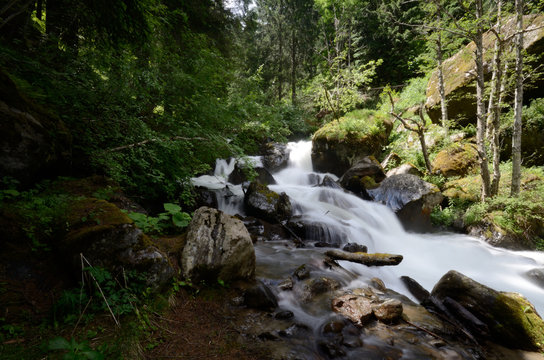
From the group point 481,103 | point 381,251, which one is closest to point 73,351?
point 381,251

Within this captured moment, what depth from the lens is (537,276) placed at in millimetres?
6062

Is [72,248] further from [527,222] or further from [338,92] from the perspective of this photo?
[338,92]

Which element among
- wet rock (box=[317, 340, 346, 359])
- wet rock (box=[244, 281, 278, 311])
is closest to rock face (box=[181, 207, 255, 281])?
wet rock (box=[244, 281, 278, 311])

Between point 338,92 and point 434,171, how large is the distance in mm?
7760

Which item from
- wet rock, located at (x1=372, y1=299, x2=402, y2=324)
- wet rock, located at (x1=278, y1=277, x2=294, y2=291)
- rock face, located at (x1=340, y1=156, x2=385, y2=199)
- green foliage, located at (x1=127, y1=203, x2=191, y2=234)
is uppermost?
rock face, located at (x1=340, y1=156, x2=385, y2=199)

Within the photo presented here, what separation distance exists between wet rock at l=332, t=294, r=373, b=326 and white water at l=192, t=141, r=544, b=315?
88 cm

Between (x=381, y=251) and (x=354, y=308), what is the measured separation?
466 centimetres

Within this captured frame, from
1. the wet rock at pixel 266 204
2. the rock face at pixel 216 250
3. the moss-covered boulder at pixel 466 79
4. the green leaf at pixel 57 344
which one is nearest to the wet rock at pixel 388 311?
the rock face at pixel 216 250

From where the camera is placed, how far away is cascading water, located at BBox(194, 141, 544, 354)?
5035mm

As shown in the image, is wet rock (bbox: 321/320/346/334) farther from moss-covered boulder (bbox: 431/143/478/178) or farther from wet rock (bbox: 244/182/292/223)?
moss-covered boulder (bbox: 431/143/478/178)

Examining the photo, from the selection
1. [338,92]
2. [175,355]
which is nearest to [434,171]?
[338,92]

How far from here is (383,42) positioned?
21.5 metres

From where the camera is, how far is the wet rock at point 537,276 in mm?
5961

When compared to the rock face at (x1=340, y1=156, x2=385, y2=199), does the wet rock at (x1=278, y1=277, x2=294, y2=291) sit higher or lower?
lower
